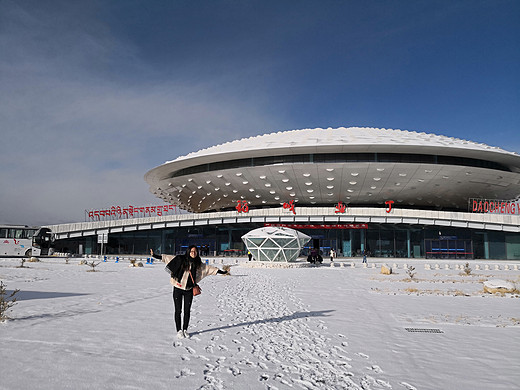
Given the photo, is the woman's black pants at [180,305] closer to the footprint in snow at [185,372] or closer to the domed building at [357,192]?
the footprint in snow at [185,372]

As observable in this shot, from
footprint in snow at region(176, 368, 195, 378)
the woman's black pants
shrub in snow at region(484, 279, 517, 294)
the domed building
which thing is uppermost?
the domed building

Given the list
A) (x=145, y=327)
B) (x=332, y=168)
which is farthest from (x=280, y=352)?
(x=332, y=168)

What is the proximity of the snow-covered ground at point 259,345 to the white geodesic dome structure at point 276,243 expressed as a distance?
701 inches

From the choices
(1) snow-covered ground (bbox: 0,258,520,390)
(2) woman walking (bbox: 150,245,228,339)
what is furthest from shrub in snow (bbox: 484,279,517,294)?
(2) woman walking (bbox: 150,245,228,339)

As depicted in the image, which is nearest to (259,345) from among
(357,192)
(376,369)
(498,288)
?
(376,369)

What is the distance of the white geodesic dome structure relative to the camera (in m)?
29.6

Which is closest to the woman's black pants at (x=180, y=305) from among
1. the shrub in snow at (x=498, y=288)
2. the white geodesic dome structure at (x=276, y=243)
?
the shrub in snow at (x=498, y=288)

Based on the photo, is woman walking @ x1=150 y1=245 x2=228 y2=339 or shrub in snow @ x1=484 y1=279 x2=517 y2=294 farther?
shrub in snow @ x1=484 y1=279 x2=517 y2=294

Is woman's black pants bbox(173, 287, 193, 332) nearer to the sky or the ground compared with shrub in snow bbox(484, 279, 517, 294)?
nearer to the sky

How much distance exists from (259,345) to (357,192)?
1720 inches

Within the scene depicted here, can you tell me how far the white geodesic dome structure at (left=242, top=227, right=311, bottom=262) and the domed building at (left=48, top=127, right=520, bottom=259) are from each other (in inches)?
553

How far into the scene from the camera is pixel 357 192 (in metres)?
48.3

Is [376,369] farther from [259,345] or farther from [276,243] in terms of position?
[276,243]

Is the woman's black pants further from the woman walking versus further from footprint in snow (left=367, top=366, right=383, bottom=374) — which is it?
footprint in snow (left=367, top=366, right=383, bottom=374)
